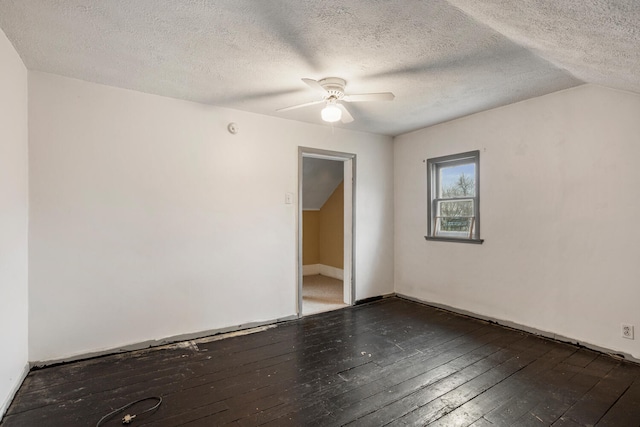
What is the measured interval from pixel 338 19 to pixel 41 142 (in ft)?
8.06

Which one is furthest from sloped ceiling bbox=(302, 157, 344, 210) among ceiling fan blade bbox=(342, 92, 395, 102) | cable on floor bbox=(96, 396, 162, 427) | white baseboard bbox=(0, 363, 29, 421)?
white baseboard bbox=(0, 363, 29, 421)

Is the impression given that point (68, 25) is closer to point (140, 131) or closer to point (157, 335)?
point (140, 131)

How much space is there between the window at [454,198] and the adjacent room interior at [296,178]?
0.10ft

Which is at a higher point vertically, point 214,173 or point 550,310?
point 214,173

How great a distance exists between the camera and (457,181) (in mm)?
4031

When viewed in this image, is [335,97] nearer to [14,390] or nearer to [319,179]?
[319,179]

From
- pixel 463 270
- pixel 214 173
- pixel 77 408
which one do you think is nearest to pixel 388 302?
pixel 463 270

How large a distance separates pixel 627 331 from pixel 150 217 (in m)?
4.18

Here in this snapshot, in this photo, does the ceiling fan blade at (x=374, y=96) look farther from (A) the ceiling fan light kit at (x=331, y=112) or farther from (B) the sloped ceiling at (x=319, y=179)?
(B) the sloped ceiling at (x=319, y=179)

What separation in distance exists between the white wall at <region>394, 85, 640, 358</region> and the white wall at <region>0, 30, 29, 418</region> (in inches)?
160

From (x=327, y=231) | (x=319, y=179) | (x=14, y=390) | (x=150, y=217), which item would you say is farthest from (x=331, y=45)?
(x=327, y=231)

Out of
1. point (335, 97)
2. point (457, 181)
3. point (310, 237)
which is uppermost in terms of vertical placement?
point (335, 97)

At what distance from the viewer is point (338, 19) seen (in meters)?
1.81

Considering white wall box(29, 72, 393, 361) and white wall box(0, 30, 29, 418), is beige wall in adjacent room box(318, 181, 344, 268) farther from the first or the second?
white wall box(0, 30, 29, 418)
